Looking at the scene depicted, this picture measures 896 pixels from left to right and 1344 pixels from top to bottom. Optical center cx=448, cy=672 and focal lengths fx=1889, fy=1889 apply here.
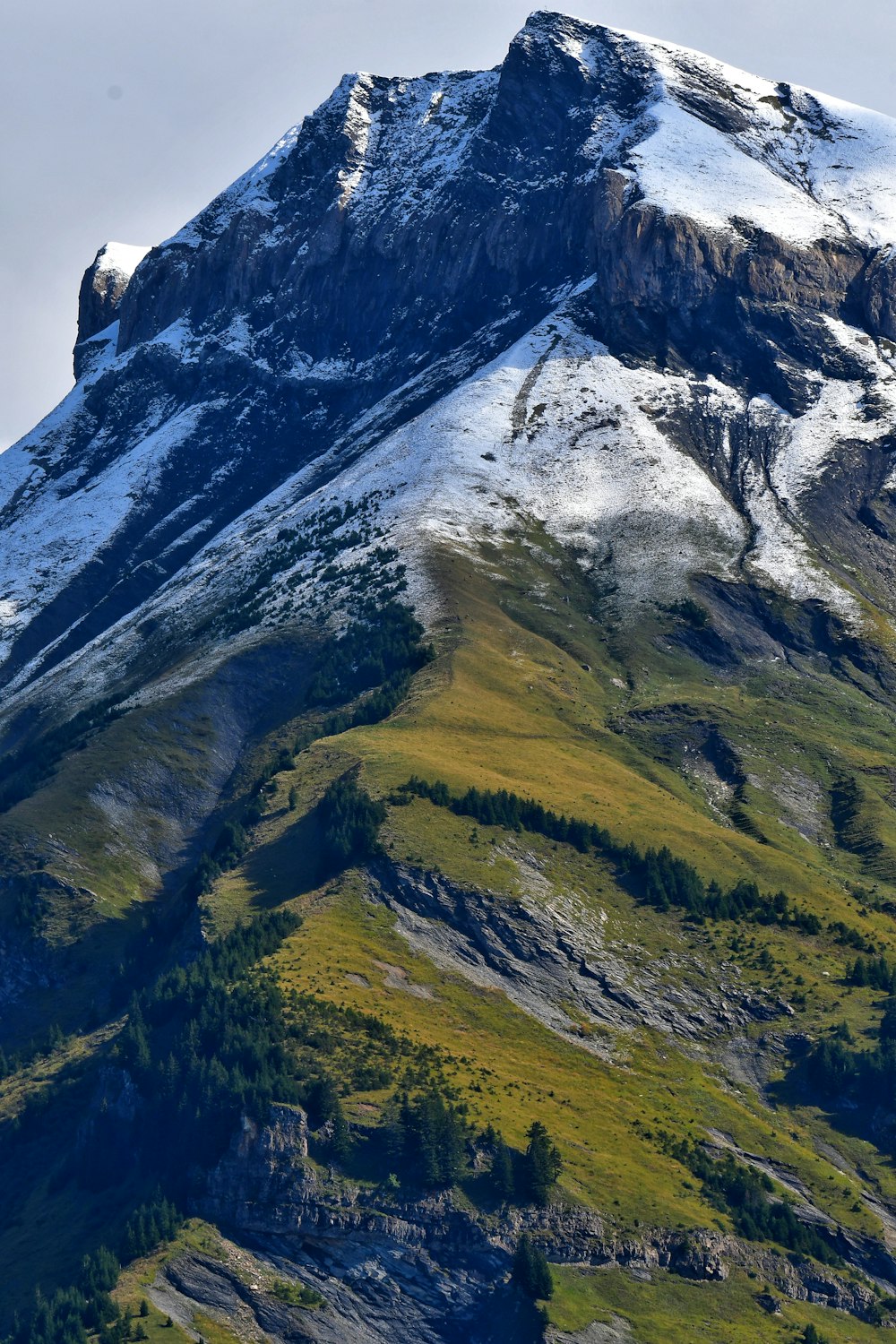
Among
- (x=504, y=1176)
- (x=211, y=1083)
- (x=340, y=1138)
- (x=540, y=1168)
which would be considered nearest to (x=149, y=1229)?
(x=211, y=1083)

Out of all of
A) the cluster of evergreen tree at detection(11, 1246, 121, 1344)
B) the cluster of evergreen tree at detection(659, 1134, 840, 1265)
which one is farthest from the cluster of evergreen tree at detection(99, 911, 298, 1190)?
the cluster of evergreen tree at detection(659, 1134, 840, 1265)

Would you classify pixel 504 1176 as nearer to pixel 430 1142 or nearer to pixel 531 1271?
pixel 430 1142

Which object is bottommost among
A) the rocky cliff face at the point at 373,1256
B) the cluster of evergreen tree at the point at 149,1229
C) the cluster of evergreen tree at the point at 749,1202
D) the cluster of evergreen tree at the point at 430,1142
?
the cluster of evergreen tree at the point at 149,1229

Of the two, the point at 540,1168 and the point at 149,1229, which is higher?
the point at 540,1168

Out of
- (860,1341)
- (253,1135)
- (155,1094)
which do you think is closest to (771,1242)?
(860,1341)

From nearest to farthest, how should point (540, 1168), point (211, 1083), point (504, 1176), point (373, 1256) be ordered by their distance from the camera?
1. point (373, 1256)
2. point (504, 1176)
3. point (540, 1168)
4. point (211, 1083)

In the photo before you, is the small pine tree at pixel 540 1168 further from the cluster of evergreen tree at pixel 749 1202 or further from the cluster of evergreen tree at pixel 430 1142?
the cluster of evergreen tree at pixel 749 1202

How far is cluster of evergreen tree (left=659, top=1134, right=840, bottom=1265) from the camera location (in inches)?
7259

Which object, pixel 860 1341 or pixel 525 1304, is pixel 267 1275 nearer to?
pixel 525 1304

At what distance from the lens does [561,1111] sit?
19125 cm

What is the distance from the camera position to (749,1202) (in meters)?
187

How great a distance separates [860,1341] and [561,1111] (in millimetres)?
35854

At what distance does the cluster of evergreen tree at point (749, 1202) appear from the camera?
184 m

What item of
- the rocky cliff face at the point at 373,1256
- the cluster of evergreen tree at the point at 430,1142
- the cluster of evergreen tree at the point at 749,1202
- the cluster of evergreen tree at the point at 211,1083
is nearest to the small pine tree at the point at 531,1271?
the rocky cliff face at the point at 373,1256
